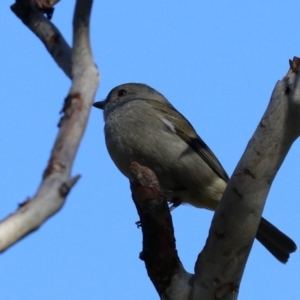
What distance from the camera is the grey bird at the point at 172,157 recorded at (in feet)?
24.3

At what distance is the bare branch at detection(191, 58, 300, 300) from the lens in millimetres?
4566

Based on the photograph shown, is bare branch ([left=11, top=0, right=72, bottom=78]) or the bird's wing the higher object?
the bird's wing

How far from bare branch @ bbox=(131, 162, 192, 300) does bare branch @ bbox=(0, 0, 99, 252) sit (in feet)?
7.21

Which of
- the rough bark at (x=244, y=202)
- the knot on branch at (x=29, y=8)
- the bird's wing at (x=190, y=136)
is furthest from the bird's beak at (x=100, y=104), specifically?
the knot on branch at (x=29, y=8)

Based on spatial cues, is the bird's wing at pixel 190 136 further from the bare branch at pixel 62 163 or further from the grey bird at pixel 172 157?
the bare branch at pixel 62 163

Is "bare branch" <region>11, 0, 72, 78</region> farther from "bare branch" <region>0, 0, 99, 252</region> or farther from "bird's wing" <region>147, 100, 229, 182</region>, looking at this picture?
"bird's wing" <region>147, 100, 229, 182</region>

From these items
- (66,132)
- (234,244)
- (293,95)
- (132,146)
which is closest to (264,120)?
(293,95)

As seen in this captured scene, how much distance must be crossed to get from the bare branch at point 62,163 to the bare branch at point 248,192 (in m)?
1.59

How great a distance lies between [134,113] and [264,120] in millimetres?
3411

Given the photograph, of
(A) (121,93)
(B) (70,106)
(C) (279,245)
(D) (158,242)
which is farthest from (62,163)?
(A) (121,93)

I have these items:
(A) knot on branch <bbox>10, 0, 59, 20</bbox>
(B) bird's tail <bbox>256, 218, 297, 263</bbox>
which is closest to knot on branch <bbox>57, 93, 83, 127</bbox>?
(A) knot on branch <bbox>10, 0, 59, 20</bbox>

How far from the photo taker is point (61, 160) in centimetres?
289

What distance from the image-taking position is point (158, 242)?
5348mm

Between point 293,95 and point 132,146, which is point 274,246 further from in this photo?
point 293,95
